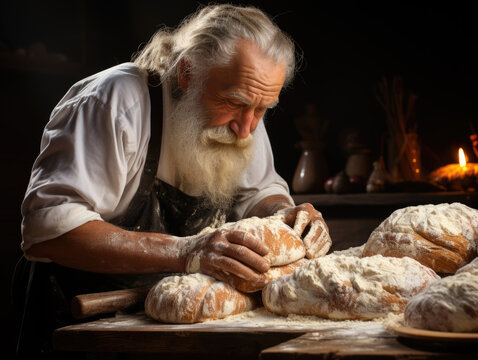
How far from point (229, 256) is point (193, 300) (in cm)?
21

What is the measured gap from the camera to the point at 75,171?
2.07 metres

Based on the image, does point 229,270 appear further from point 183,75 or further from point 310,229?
point 183,75

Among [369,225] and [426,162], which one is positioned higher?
[426,162]

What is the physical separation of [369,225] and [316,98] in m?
1.30

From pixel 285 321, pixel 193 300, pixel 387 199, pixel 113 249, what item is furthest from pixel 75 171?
pixel 387 199

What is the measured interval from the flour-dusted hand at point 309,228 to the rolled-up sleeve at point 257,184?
629 mm

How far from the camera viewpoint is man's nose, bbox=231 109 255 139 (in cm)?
230

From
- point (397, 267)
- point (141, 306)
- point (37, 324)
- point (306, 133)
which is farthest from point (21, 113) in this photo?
point (397, 267)

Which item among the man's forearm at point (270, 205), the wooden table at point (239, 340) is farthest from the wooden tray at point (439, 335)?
the man's forearm at point (270, 205)

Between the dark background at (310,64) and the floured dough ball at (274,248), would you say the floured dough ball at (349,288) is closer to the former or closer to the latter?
the floured dough ball at (274,248)

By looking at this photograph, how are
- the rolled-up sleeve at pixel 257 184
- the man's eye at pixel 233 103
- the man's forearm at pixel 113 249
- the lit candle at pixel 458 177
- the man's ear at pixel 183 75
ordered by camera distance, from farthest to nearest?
the lit candle at pixel 458 177 → the rolled-up sleeve at pixel 257 184 → the man's ear at pixel 183 75 → the man's eye at pixel 233 103 → the man's forearm at pixel 113 249

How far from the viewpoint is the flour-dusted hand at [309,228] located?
6.61ft

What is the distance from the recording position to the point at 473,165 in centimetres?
379

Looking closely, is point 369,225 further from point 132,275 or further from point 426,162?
point 132,275
